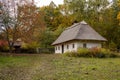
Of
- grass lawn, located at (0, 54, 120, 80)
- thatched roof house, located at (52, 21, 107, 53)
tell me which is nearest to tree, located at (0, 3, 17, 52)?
thatched roof house, located at (52, 21, 107, 53)

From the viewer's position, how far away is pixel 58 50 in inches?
1877

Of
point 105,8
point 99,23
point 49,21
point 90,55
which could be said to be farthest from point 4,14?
point 49,21

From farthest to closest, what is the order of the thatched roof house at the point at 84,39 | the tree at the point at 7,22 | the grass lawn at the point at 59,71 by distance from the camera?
the thatched roof house at the point at 84,39 < the tree at the point at 7,22 < the grass lawn at the point at 59,71

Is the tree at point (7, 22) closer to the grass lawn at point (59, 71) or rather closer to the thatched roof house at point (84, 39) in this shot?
the thatched roof house at point (84, 39)

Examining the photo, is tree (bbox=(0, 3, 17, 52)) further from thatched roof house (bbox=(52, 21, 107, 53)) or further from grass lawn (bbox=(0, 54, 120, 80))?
grass lawn (bbox=(0, 54, 120, 80))

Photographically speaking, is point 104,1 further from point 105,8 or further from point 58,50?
point 58,50

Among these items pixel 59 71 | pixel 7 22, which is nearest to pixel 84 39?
pixel 7 22

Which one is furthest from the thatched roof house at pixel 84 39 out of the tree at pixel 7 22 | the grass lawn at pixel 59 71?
the grass lawn at pixel 59 71

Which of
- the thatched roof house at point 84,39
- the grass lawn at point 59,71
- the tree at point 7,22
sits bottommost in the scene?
the grass lawn at point 59,71

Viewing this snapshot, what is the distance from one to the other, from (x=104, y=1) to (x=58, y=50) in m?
17.7

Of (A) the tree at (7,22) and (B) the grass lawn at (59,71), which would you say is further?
(A) the tree at (7,22)

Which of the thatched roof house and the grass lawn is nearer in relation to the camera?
the grass lawn

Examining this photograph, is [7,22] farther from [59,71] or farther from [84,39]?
[59,71]

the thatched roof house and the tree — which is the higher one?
the tree
